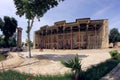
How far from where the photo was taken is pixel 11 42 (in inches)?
2311

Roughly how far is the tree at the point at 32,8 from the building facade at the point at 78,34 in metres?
13.4

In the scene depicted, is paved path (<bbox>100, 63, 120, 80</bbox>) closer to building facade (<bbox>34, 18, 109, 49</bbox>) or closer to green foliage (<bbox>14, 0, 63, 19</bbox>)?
green foliage (<bbox>14, 0, 63, 19</bbox>)

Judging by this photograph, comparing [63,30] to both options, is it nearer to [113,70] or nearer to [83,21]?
[83,21]

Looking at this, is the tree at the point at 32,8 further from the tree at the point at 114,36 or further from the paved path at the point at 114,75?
the tree at the point at 114,36

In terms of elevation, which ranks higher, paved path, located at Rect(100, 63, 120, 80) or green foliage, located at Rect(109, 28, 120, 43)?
green foliage, located at Rect(109, 28, 120, 43)

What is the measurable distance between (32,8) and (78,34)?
52.7 ft

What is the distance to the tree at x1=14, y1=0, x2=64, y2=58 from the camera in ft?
85.3

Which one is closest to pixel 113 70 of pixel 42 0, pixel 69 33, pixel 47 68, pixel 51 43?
pixel 47 68

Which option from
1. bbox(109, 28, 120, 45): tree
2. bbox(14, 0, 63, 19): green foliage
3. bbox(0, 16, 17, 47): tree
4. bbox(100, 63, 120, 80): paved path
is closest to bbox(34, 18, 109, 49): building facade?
bbox(0, 16, 17, 47): tree

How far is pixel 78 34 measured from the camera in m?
40.3

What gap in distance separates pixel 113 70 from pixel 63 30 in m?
28.3

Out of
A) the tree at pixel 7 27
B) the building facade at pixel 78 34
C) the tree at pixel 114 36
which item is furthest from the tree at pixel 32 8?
the tree at pixel 114 36

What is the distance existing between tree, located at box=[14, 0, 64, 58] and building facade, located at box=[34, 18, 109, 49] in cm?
1335

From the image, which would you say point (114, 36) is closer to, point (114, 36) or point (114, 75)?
point (114, 36)
